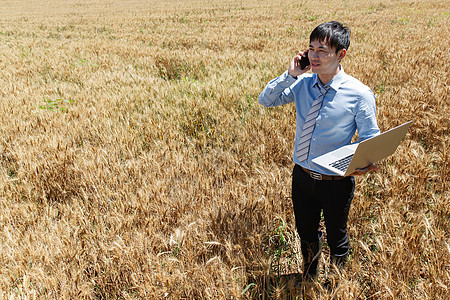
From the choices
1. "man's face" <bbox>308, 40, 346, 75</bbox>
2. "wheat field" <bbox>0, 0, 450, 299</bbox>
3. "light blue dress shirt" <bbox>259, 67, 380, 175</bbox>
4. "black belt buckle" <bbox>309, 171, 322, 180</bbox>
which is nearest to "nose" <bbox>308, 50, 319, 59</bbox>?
"man's face" <bbox>308, 40, 346, 75</bbox>

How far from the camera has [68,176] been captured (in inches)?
119

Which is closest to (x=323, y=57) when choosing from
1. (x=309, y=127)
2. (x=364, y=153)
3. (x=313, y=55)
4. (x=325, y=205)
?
(x=313, y=55)

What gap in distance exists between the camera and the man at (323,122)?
5.22ft

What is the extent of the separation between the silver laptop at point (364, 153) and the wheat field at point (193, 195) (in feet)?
2.21

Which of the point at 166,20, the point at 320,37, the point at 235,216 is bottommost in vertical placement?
the point at 235,216

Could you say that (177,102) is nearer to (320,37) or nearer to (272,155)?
(272,155)

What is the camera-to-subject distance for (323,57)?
→ 1.58 meters

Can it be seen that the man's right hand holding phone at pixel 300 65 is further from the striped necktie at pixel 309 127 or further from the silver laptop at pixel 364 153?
the silver laptop at pixel 364 153

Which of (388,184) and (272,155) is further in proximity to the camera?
(272,155)

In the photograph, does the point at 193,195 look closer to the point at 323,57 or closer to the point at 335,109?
the point at 335,109

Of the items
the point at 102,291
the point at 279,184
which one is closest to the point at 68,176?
the point at 102,291

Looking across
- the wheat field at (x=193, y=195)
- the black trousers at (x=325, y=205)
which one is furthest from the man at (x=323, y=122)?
the wheat field at (x=193, y=195)

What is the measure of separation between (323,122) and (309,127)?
0.09 metres

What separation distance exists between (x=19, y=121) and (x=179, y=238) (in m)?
3.60
